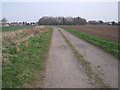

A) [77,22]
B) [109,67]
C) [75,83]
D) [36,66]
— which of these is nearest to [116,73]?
[109,67]

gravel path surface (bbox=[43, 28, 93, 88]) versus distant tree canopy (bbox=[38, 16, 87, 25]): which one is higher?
distant tree canopy (bbox=[38, 16, 87, 25])

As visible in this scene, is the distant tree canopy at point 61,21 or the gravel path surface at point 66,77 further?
the distant tree canopy at point 61,21

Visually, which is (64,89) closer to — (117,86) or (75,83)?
(75,83)

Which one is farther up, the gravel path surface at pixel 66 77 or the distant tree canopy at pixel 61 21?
the distant tree canopy at pixel 61 21

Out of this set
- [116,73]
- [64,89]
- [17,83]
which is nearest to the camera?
[64,89]

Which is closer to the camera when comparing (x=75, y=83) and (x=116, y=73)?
(x=75, y=83)

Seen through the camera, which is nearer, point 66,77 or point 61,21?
point 66,77

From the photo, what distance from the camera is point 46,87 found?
6035mm

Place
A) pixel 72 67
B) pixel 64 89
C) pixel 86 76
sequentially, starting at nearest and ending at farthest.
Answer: pixel 64 89 → pixel 86 76 → pixel 72 67

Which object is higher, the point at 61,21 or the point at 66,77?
the point at 61,21

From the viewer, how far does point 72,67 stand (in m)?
8.86

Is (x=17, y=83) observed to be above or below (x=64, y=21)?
below

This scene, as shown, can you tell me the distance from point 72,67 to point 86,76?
1.69 meters

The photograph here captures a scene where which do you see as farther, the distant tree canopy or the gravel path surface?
the distant tree canopy
